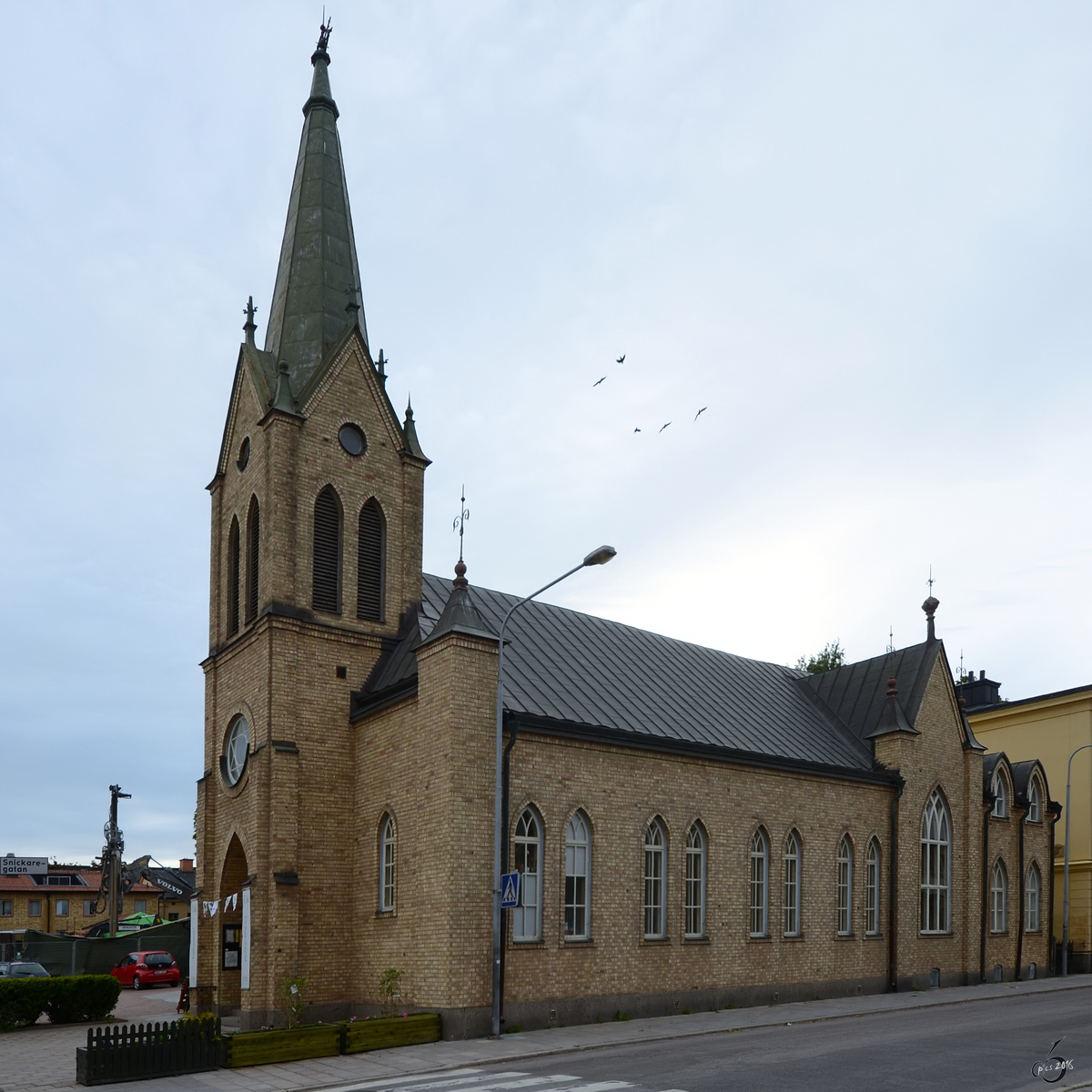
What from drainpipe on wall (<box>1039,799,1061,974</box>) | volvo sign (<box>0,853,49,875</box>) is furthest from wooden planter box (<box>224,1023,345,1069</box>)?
volvo sign (<box>0,853,49,875</box>)

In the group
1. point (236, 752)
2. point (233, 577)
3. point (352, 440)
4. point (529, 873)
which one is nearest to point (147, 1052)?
A: point (529, 873)

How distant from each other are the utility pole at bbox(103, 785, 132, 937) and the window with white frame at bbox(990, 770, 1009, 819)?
3201cm

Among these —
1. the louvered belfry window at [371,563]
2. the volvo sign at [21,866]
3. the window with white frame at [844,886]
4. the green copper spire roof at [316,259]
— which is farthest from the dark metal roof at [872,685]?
the volvo sign at [21,866]

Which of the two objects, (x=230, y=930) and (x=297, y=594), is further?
(x=230, y=930)

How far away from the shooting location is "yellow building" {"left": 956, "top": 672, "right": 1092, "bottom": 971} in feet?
131

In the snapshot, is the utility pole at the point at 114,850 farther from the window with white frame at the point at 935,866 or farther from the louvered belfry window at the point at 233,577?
the window with white frame at the point at 935,866

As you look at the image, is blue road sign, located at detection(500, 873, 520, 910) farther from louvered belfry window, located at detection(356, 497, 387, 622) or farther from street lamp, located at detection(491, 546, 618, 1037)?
louvered belfry window, located at detection(356, 497, 387, 622)

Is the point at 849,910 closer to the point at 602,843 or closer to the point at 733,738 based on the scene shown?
the point at 733,738

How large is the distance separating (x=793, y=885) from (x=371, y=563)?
13397mm

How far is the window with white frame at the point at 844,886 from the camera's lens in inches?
1193

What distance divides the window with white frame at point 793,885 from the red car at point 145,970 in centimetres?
2280

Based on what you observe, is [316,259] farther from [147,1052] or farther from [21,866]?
[21,866]

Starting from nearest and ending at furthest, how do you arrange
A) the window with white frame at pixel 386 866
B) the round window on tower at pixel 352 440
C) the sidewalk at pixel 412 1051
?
the sidewalk at pixel 412 1051 < the window with white frame at pixel 386 866 < the round window on tower at pixel 352 440

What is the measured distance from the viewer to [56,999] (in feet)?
87.8
